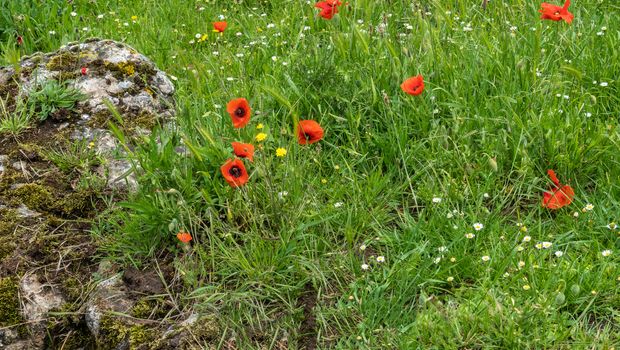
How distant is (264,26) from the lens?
177 inches

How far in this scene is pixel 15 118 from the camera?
11.4ft

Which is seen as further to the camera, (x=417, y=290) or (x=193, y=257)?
(x=193, y=257)

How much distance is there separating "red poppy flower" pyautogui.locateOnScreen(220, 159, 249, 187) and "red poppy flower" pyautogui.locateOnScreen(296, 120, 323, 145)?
29cm

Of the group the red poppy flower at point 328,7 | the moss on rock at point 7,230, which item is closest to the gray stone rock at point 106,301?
the moss on rock at point 7,230

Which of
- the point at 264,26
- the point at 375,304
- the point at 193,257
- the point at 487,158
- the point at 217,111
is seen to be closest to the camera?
the point at 375,304

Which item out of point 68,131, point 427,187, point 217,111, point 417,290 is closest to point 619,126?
point 427,187

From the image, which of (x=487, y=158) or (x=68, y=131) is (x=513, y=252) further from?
(x=68, y=131)

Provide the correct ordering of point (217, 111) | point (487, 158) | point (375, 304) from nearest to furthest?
point (375, 304), point (487, 158), point (217, 111)

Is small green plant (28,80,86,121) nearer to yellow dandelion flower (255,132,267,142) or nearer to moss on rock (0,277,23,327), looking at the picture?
moss on rock (0,277,23,327)

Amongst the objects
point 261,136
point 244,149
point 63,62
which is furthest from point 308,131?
point 63,62

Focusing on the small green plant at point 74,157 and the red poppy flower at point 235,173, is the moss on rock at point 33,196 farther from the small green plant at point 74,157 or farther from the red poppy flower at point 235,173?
the red poppy flower at point 235,173

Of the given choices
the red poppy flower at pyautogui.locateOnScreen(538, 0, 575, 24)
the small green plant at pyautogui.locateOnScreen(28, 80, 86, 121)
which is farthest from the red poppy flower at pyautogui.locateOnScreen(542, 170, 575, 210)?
the small green plant at pyautogui.locateOnScreen(28, 80, 86, 121)

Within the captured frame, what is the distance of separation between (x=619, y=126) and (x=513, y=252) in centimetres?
91

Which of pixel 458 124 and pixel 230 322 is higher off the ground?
pixel 458 124
